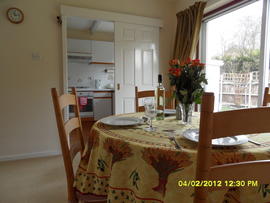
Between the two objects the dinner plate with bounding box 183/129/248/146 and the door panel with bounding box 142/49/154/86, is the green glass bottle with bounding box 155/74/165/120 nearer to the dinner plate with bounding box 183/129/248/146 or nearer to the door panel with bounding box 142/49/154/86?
the dinner plate with bounding box 183/129/248/146

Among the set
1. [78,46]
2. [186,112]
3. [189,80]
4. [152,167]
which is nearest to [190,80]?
[189,80]

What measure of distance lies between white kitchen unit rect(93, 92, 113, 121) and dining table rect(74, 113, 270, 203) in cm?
409

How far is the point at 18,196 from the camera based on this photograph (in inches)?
66.9

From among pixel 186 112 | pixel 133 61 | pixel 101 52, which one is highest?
pixel 101 52

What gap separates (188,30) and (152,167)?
108 inches

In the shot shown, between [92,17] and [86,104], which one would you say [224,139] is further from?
[86,104]

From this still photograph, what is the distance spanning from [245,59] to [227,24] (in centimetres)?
65

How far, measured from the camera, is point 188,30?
115 inches

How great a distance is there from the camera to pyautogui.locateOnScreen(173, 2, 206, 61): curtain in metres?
2.74

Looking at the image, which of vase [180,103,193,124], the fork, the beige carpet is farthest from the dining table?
the beige carpet

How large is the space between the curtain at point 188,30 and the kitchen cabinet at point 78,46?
9.06 ft

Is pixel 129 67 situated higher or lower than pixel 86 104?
higher

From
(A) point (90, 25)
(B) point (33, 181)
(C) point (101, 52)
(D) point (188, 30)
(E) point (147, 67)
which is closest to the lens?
(B) point (33, 181)

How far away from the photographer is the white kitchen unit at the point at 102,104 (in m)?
4.98
